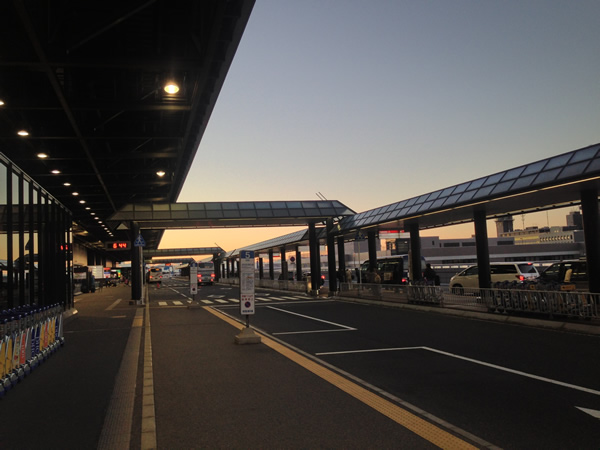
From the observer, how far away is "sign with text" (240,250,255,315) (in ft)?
43.2

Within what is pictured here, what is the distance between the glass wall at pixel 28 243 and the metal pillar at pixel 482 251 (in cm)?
1781

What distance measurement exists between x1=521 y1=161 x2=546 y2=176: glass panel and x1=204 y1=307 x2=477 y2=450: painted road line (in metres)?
11.2

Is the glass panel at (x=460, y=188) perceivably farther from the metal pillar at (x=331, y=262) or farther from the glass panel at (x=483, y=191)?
the metal pillar at (x=331, y=262)

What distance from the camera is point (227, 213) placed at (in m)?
33.2

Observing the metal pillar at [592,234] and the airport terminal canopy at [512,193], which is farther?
the metal pillar at [592,234]

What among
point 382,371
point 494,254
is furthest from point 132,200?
point 494,254

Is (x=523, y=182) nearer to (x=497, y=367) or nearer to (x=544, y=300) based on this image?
(x=544, y=300)

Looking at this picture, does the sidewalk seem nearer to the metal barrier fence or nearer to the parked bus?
the metal barrier fence

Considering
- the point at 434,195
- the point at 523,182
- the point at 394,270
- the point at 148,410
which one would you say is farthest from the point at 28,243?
the point at 394,270

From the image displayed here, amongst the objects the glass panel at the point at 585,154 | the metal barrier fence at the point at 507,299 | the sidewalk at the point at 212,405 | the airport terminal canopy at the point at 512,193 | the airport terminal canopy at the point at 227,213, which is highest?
the airport terminal canopy at the point at 227,213

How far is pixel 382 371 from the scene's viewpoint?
29.6 feet

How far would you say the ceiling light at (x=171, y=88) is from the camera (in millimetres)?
10453

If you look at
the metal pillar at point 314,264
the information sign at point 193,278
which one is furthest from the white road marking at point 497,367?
the metal pillar at point 314,264

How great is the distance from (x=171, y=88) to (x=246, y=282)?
532 centimetres
